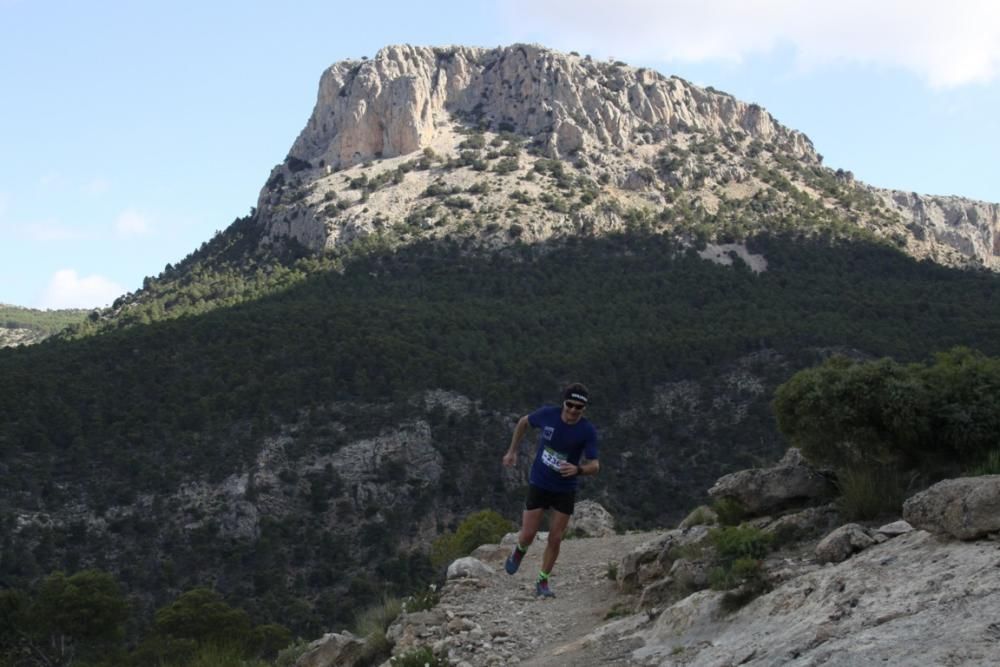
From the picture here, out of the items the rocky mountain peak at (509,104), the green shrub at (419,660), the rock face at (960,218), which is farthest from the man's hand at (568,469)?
the rock face at (960,218)

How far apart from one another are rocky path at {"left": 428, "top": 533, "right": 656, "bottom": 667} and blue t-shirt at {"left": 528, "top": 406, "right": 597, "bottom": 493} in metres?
1.47

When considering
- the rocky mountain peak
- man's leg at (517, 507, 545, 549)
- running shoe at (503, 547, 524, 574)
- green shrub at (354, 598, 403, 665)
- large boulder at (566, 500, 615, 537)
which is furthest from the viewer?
the rocky mountain peak

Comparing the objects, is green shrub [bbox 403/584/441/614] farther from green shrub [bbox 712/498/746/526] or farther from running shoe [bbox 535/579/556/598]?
green shrub [bbox 712/498/746/526]

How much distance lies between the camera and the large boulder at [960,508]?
6824 mm

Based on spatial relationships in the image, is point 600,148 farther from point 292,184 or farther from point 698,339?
point 698,339

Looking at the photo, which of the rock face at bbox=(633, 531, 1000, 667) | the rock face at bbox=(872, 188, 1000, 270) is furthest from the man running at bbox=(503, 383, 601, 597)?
the rock face at bbox=(872, 188, 1000, 270)

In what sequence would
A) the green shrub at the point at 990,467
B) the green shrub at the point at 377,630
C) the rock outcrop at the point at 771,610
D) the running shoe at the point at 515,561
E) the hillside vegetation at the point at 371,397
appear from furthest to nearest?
the hillside vegetation at the point at 371,397 < the green shrub at the point at 377,630 < the running shoe at the point at 515,561 < the green shrub at the point at 990,467 < the rock outcrop at the point at 771,610

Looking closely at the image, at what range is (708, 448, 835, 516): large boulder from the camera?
1159cm

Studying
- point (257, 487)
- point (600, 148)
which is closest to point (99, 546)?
point (257, 487)

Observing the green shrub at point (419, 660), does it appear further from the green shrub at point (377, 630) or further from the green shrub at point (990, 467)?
the green shrub at point (990, 467)

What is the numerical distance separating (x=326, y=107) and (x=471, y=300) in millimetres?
44970

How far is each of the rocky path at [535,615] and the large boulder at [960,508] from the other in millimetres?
2632

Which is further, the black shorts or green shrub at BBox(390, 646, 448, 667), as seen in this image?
the black shorts

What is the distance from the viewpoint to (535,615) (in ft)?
33.2
